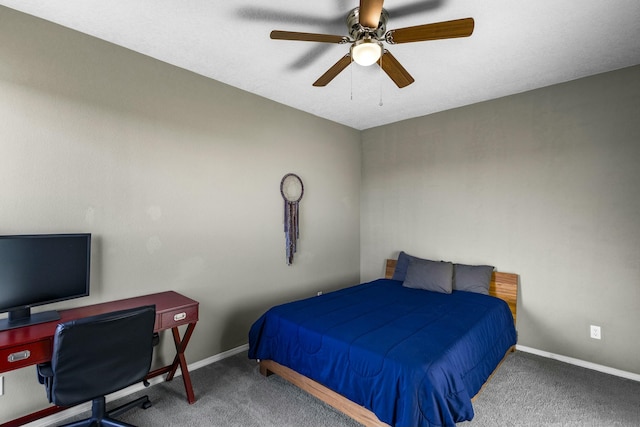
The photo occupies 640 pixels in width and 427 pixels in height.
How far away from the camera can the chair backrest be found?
1.58 metres

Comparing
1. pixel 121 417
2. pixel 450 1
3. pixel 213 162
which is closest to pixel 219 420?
pixel 121 417

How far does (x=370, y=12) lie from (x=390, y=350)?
1921 millimetres

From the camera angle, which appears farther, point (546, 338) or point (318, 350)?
point (546, 338)

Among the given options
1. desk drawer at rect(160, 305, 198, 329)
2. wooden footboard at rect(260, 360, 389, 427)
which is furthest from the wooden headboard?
desk drawer at rect(160, 305, 198, 329)

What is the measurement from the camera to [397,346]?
1.98 meters

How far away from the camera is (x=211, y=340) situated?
2926mm

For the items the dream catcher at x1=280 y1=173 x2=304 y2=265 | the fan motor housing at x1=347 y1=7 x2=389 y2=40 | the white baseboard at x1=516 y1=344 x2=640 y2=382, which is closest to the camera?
the fan motor housing at x1=347 y1=7 x2=389 y2=40

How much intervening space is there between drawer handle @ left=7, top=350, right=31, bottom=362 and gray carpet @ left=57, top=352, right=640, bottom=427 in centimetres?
85

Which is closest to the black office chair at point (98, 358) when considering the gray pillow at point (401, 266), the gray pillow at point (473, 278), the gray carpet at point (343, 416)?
the gray carpet at point (343, 416)

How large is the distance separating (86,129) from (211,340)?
2.02 meters

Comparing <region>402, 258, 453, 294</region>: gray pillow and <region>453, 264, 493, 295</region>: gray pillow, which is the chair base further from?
<region>453, 264, 493, 295</region>: gray pillow

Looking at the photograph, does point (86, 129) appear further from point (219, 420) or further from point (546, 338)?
point (546, 338)

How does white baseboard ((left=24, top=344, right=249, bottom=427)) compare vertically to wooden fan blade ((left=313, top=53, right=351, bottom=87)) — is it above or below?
below

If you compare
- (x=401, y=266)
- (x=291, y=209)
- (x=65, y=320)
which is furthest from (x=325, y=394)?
(x=401, y=266)
